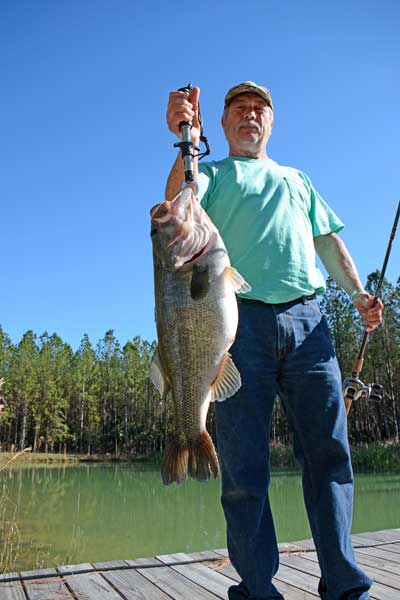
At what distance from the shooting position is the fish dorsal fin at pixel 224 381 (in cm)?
226

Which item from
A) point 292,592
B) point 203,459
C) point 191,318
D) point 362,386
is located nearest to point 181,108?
point 191,318

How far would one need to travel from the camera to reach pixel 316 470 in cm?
251

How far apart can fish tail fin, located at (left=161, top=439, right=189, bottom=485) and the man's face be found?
176cm

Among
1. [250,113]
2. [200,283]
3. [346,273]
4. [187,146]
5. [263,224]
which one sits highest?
[250,113]

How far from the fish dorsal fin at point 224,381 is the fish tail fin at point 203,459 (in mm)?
184

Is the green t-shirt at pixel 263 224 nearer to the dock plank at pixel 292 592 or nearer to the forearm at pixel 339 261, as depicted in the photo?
the forearm at pixel 339 261

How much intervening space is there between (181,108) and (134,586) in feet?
10.6

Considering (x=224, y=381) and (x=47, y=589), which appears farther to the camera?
(x=47, y=589)

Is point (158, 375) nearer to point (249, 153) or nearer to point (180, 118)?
point (180, 118)

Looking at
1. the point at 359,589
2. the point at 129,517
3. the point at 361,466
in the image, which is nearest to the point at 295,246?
the point at 359,589

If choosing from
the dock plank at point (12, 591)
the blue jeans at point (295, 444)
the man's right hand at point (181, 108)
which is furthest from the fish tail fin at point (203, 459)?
the dock plank at point (12, 591)

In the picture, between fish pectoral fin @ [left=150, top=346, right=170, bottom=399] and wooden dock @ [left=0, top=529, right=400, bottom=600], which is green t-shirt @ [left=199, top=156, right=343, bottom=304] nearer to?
fish pectoral fin @ [left=150, top=346, right=170, bottom=399]

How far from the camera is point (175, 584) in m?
3.72

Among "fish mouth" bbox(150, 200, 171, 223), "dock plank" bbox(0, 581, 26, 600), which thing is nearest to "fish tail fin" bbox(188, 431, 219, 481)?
"fish mouth" bbox(150, 200, 171, 223)
